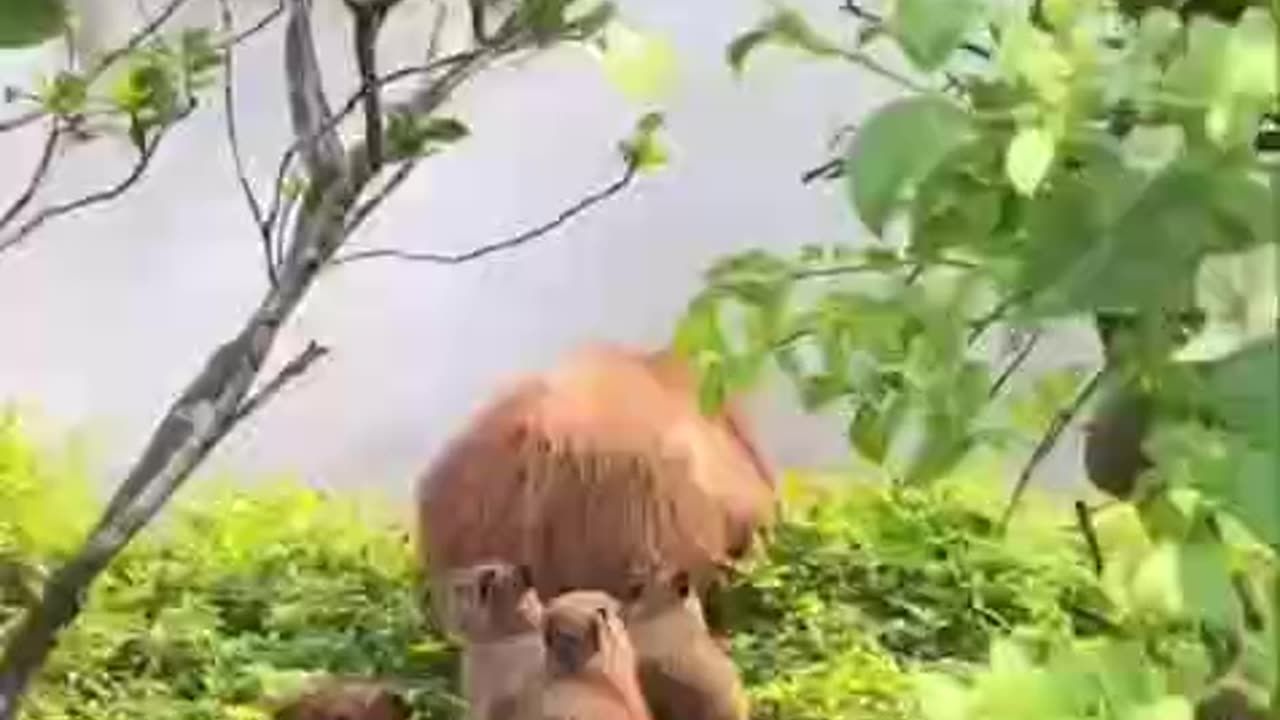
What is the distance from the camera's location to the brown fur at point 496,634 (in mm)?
1309

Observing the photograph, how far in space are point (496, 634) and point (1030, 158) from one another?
91 centimetres

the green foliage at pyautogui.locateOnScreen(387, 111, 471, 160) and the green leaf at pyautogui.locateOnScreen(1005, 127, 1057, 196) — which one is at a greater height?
the green leaf at pyautogui.locateOnScreen(1005, 127, 1057, 196)

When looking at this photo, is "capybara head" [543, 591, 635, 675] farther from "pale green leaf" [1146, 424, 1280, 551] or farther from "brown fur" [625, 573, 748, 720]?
"pale green leaf" [1146, 424, 1280, 551]

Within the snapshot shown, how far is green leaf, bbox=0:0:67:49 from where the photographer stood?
0.55 m

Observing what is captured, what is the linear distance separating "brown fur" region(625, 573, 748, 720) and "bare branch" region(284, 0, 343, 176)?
19.4 inches

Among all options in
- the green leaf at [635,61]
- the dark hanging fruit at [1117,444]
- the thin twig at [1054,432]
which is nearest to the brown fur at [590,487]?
the green leaf at [635,61]

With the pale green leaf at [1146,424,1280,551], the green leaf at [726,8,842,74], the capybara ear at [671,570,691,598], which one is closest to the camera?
the pale green leaf at [1146,424,1280,551]

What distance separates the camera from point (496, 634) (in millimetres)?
1336

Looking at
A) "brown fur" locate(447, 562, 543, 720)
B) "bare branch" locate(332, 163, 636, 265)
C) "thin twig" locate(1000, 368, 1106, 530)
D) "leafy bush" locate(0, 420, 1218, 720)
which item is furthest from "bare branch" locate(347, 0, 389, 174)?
"leafy bush" locate(0, 420, 1218, 720)

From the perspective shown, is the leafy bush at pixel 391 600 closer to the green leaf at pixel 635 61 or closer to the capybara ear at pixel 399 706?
the capybara ear at pixel 399 706

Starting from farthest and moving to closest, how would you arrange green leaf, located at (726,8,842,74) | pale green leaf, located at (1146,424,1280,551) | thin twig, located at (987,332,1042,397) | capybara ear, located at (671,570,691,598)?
capybara ear, located at (671,570,691,598), thin twig, located at (987,332,1042,397), green leaf, located at (726,8,842,74), pale green leaf, located at (1146,424,1280,551)

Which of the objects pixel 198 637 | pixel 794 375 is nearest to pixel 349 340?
pixel 198 637

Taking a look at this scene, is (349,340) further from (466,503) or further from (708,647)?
(708,647)

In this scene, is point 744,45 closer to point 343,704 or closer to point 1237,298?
point 1237,298
